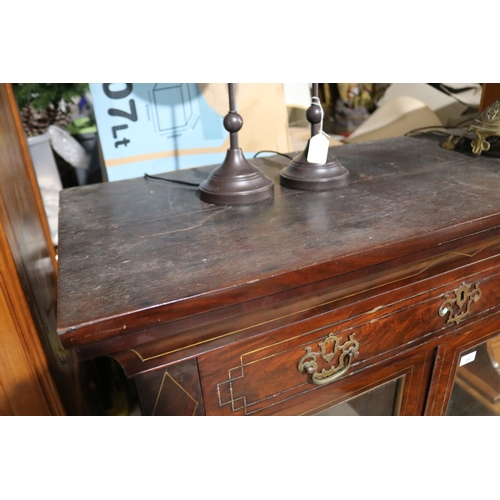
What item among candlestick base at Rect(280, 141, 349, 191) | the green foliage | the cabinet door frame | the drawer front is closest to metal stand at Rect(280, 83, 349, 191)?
candlestick base at Rect(280, 141, 349, 191)

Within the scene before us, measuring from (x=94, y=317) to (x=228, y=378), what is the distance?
0.69 feet

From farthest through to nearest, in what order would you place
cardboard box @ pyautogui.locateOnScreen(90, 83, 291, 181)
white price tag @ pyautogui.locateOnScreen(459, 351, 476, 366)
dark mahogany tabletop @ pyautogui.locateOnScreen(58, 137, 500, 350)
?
cardboard box @ pyautogui.locateOnScreen(90, 83, 291, 181) < white price tag @ pyautogui.locateOnScreen(459, 351, 476, 366) < dark mahogany tabletop @ pyautogui.locateOnScreen(58, 137, 500, 350)

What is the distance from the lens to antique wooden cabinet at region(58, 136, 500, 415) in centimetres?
48

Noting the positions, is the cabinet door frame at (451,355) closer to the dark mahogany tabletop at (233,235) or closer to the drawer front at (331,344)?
the drawer front at (331,344)

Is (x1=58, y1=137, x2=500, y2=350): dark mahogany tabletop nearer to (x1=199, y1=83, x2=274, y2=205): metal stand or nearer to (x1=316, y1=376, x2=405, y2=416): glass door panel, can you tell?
(x1=199, y1=83, x2=274, y2=205): metal stand

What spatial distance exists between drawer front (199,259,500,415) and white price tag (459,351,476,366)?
0.12 metres

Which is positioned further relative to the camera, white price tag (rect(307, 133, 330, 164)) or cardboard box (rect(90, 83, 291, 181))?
cardboard box (rect(90, 83, 291, 181))

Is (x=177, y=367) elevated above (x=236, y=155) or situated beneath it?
situated beneath

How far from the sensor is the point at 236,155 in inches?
27.4

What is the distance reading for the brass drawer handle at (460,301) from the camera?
700mm

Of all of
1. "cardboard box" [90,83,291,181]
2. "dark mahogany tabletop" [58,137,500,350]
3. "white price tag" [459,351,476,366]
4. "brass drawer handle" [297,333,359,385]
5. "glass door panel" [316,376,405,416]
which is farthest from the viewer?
"cardboard box" [90,83,291,181]

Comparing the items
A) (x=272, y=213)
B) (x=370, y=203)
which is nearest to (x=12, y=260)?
(x=272, y=213)

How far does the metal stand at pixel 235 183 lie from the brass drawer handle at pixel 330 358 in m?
0.25
